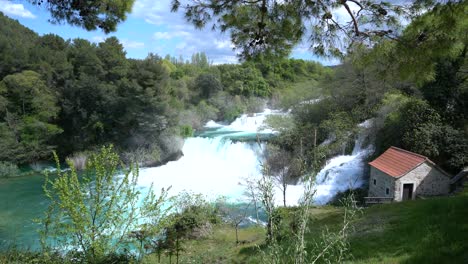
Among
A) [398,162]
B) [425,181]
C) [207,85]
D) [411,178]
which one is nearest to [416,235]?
[411,178]

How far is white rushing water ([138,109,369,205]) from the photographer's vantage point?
15.7m

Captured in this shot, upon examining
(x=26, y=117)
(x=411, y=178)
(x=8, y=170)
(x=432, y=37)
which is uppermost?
(x=432, y=37)

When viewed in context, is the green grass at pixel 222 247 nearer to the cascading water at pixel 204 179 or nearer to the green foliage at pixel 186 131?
the cascading water at pixel 204 179

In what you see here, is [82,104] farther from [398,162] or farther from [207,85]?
[398,162]

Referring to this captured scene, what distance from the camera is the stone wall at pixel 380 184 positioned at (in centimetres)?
1285

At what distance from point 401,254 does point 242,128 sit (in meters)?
26.7

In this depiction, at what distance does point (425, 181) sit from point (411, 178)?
657 millimetres

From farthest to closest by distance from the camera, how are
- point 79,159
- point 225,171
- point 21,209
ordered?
point 79,159
point 225,171
point 21,209

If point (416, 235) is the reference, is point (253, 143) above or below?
above

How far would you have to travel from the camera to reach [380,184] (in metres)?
13.5

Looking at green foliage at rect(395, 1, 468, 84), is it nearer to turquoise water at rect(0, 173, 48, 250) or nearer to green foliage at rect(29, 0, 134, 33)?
green foliage at rect(29, 0, 134, 33)

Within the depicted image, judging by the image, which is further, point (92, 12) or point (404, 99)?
point (404, 99)

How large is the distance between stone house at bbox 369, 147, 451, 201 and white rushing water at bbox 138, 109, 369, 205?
148cm

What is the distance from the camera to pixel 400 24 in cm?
473
